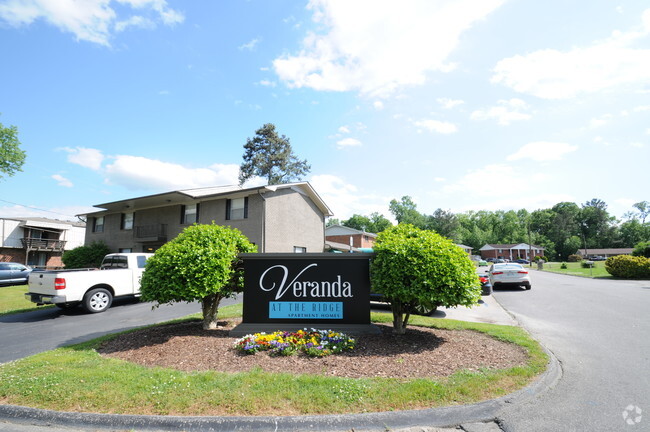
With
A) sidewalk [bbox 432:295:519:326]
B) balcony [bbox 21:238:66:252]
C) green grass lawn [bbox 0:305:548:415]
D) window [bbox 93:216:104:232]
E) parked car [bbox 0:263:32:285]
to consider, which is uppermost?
window [bbox 93:216:104:232]

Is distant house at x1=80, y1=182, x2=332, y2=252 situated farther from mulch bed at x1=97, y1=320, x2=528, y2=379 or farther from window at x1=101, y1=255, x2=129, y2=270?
mulch bed at x1=97, y1=320, x2=528, y2=379

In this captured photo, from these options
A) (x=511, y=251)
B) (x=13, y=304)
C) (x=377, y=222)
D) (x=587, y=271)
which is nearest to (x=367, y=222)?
(x=377, y=222)

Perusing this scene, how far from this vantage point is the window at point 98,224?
89.2 feet

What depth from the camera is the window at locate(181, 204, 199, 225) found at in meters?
21.9

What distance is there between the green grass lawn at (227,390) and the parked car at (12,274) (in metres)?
19.3

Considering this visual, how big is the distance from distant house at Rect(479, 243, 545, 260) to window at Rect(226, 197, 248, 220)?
83.5 meters

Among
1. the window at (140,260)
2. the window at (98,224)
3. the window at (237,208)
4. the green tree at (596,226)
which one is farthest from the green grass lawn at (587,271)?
the green tree at (596,226)

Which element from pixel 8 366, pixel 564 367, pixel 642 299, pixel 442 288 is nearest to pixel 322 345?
pixel 442 288

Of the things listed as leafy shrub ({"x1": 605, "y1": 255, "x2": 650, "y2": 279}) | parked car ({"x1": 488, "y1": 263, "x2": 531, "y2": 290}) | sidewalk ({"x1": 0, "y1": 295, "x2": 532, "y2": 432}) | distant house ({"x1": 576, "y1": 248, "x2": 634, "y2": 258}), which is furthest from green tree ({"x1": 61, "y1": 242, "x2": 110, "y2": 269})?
distant house ({"x1": 576, "y1": 248, "x2": 634, "y2": 258})

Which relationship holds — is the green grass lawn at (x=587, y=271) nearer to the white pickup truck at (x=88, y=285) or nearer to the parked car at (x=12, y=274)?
the white pickup truck at (x=88, y=285)

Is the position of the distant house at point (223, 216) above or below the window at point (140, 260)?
above

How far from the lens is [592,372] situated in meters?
4.54

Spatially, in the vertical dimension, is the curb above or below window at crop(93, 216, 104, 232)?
below

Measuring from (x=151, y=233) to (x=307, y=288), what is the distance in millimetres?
20274
